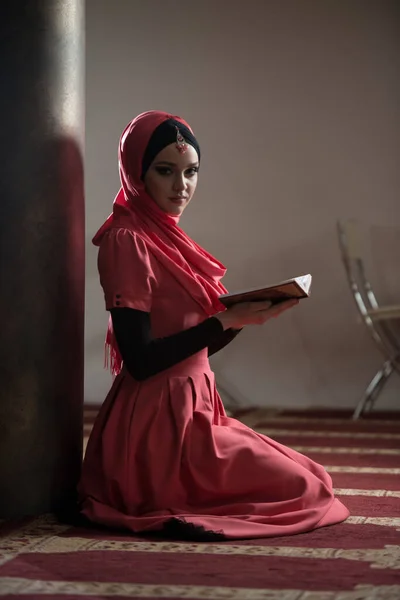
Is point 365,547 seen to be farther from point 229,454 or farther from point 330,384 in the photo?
point 330,384

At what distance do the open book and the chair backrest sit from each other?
2546mm

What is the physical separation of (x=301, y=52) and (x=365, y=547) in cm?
368

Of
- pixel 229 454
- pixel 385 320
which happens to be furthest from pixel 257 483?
pixel 385 320

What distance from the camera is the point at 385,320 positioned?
197 inches

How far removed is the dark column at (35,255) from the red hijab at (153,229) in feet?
0.42

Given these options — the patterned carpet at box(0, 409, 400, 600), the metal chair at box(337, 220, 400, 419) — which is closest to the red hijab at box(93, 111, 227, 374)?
the patterned carpet at box(0, 409, 400, 600)

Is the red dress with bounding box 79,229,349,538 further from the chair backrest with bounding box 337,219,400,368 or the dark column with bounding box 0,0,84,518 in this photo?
the chair backrest with bounding box 337,219,400,368

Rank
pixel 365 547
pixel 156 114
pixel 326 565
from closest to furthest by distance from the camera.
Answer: pixel 326 565 → pixel 365 547 → pixel 156 114

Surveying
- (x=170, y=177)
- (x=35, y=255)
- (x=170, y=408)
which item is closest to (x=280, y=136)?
(x=170, y=177)

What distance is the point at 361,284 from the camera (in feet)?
16.7

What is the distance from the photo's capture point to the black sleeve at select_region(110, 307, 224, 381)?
7.08 feet

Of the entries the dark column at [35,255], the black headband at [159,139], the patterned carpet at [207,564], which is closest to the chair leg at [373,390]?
the patterned carpet at [207,564]

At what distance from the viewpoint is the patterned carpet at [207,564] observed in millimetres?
1639

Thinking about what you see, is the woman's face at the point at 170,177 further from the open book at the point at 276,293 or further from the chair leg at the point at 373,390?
the chair leg at the point at 373,390
